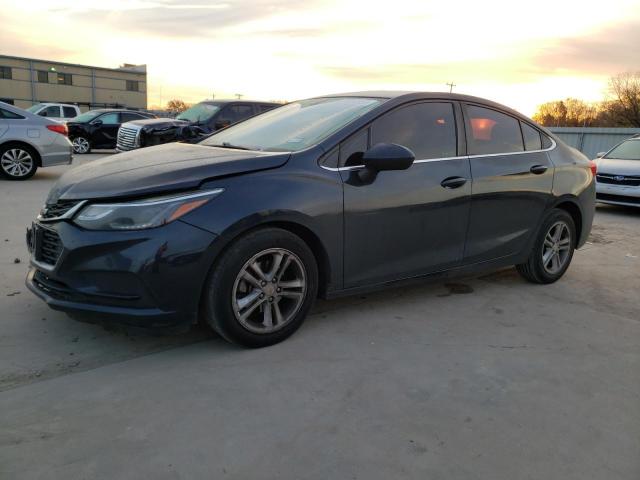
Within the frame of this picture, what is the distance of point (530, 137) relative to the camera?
4.77 m

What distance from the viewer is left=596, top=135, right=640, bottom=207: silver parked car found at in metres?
9.66

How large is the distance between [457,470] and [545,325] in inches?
80.6

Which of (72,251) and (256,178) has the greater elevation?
(256,178)

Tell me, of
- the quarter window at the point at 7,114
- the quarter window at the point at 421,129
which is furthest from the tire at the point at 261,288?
the quarter window at the point at 7,114

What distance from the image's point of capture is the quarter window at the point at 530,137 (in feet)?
15.5

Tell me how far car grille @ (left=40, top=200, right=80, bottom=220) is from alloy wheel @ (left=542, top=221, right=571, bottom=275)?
3.83 meters

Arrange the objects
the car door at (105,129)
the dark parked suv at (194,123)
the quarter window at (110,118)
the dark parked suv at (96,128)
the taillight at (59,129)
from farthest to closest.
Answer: the quarter window at (110,118) < the car door at (105,129) < the dark parked suv at (96,128) < the dark parked suv at (194,123) < the taillight at (59,129)

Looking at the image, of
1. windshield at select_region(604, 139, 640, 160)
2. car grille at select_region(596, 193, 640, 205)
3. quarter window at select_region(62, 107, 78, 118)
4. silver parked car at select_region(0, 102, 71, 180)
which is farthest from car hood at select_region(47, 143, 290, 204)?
quarter window at select_region(62, 107, 78, 118)

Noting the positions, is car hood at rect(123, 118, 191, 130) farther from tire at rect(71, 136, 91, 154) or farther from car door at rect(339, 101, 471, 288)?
car door at rect(339, 101, 471, 288)

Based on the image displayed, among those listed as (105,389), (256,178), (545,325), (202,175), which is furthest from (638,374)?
(105,389)

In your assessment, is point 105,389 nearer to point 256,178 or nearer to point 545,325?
point 256,178

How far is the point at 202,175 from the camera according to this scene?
3086 mm

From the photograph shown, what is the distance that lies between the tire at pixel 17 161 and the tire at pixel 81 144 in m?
8.49

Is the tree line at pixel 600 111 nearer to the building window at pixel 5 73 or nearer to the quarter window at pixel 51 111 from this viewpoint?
the quarter window at pixel 51 111
